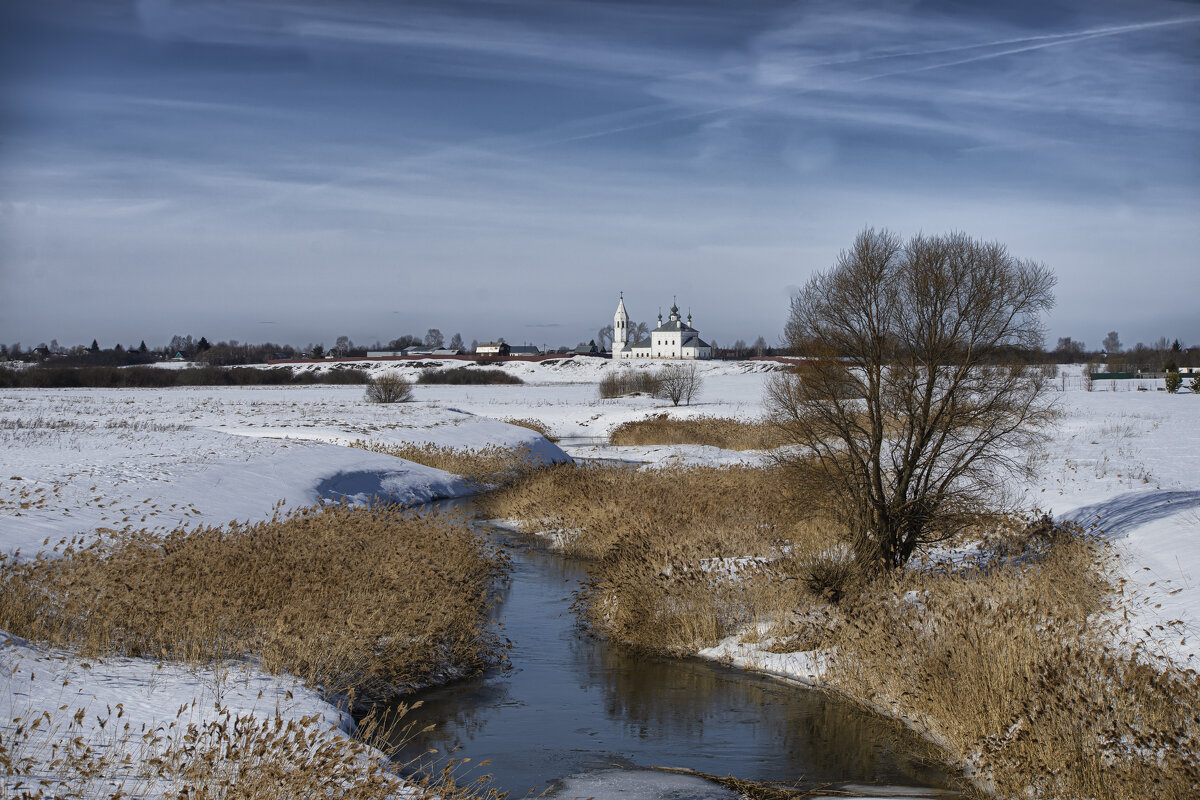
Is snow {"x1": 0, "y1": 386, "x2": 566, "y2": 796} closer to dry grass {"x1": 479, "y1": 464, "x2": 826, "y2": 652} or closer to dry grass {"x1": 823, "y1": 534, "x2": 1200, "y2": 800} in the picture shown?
dry grass {"x1": 479, "y1": 464, "x2": 826, "y2": 652}

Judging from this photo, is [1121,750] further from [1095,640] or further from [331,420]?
[331,420]

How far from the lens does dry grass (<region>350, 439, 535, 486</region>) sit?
3042cm

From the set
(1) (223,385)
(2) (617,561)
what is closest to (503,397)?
(1) (223,385)

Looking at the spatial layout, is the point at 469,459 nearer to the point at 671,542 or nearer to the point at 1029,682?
the point at 671,542

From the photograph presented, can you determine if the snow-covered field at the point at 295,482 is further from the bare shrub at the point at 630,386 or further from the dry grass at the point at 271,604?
the bare shrub at the point at 630,386

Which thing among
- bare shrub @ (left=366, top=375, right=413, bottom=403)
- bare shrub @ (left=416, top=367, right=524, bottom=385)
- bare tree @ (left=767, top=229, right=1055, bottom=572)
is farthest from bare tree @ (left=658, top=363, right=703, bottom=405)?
Result: bare tree @ (left=767, top=229, right=1055, bottom=572)

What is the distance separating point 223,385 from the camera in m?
93.4

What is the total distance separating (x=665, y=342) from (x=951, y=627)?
173171 mm

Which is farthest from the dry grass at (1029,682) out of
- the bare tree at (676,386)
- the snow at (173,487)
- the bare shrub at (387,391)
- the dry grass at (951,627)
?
the bare shrub at (387,391)

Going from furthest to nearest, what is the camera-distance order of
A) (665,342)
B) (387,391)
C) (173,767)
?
(665,342) < (387,391) < (173,767)

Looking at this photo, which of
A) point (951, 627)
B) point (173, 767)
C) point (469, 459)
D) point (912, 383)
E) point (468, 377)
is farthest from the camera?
point (468, 377)

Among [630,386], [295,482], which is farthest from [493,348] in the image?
[295,482]

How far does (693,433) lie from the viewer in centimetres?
4128

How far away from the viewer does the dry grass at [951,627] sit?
24.2ft
